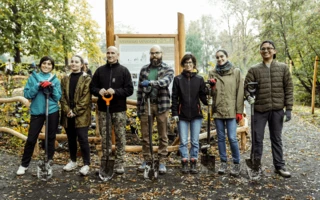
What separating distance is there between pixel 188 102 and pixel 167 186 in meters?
1.25

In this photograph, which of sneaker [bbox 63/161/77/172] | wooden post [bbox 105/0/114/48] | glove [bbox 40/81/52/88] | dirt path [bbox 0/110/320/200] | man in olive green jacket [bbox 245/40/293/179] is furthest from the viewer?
wooden post [bbox 105/0/114/48]

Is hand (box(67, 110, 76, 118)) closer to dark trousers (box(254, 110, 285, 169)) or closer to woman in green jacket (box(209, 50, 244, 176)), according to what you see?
woman in green jacket (box(209, 50, 244, 176))

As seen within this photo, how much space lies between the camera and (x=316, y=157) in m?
5.45

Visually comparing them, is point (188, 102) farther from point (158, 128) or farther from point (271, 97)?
point (271, 97)

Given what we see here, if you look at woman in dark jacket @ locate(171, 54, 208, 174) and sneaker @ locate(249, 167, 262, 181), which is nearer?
sneaker @ locate(249, 167, 262, 181)

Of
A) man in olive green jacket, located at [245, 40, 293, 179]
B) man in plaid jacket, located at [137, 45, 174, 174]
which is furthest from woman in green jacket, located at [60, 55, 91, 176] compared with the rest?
man in olive green jacket, located at [245, 40, 293, 179]

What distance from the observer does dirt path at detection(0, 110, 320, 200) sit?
3.67 metres

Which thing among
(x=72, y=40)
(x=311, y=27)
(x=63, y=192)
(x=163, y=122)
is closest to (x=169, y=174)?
(x=163, y=122)

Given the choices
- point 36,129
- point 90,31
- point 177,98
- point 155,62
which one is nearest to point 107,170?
point 36,129

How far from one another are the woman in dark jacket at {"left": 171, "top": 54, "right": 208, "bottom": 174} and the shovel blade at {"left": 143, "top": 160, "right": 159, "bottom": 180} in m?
0.45

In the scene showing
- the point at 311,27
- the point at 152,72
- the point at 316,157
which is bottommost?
the point at 316,157

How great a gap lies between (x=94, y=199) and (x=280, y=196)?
2.29 m

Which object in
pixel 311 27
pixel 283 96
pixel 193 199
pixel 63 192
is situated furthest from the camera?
pixel 311 27

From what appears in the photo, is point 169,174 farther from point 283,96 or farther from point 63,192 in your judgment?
point 283,96
